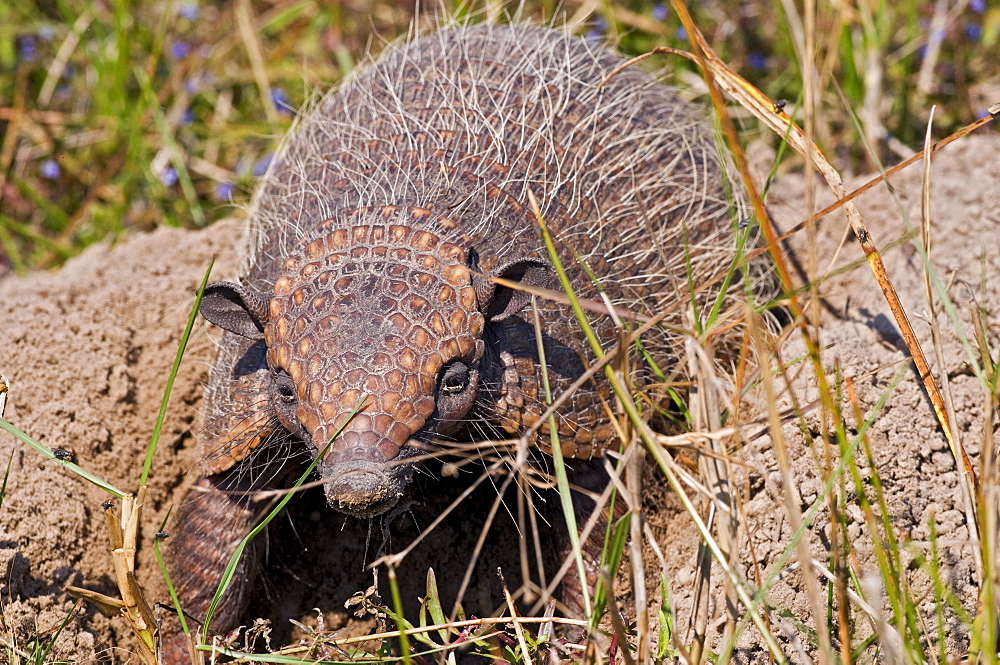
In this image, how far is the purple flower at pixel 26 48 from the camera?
256 inches

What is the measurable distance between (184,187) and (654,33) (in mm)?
2891

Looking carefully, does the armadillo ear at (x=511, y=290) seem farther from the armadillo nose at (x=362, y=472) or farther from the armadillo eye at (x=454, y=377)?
the armadillo nose at (x=362, y=472)

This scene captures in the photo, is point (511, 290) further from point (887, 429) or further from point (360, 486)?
point (887, 429)

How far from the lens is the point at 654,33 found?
20.5 ft

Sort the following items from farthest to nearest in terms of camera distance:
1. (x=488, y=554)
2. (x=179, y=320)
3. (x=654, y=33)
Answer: (x=654, y=33)
(x=179, y=320)
(x=488, y=554)

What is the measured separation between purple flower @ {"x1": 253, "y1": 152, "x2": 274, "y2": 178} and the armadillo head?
2533 mm

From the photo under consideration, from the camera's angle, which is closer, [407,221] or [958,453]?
[958,453]

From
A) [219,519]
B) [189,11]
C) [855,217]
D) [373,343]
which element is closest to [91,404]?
[219,519]

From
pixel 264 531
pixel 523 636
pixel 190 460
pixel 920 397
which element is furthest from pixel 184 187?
pixel 920 397

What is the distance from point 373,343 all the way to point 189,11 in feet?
15.5

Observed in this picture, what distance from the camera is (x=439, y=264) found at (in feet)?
10.1

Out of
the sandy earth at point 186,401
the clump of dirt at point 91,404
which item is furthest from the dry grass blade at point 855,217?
the clump of dirt at point 91,404

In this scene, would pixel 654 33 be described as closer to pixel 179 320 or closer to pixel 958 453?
pixel 179 320

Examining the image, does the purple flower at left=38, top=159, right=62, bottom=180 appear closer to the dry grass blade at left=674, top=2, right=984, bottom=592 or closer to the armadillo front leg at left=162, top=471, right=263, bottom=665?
the armadillo front leg at left=162, top=471, right=263, bottom=665
